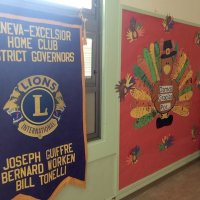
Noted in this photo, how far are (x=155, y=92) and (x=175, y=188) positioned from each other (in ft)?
3.25

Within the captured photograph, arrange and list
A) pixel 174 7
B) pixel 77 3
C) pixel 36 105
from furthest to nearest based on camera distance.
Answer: pixel 174 7 → pixel 77 3 → pixel 36 105

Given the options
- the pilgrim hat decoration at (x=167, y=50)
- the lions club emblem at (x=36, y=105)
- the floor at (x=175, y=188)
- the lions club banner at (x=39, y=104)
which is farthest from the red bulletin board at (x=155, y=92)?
the lions club emblem at (x=36, y=105)

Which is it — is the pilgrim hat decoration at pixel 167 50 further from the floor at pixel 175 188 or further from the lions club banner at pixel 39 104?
the floor at pixel 175 188

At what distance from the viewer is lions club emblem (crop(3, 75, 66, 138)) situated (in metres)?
1.64

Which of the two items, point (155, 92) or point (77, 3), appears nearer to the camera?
point (77, 3)

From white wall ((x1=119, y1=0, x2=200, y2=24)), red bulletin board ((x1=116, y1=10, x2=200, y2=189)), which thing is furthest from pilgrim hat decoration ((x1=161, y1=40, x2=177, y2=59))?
white wall ((x1=119, y1=0, x2=200, y2=24))

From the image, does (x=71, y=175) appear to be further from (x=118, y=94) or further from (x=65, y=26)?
(x=65, y=26)

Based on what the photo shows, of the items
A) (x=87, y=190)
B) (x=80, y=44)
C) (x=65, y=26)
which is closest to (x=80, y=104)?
(x=80, y=44)

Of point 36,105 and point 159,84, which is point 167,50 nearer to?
point 159,84

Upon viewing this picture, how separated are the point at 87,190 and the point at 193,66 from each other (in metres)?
1.93

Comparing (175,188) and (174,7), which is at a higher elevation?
(174,7)

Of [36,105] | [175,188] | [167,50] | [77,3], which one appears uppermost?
[77,3]

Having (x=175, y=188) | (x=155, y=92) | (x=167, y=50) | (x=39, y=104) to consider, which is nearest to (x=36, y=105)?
(x=39, y=104)

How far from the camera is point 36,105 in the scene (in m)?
1.74
